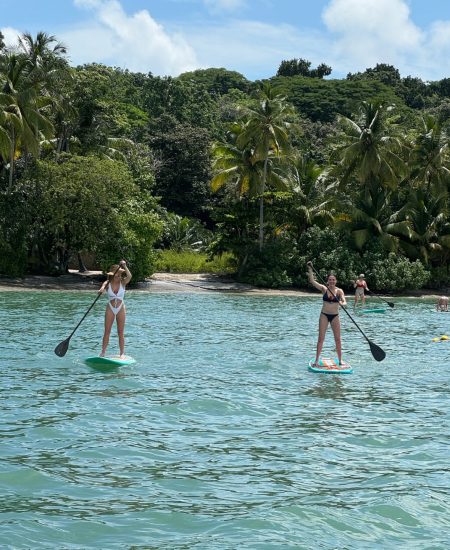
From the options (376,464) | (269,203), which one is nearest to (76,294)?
(269,203)

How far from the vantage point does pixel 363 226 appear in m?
49.2

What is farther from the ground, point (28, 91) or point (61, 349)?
point (28, 91)

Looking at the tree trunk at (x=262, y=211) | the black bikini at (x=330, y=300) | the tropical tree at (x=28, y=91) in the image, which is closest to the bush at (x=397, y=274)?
the tree trunk at (x=262, y=211)

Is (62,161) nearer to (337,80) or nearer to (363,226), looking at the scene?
(363,226)

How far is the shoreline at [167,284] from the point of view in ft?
139

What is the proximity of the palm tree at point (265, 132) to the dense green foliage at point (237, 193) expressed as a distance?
0.08 metres

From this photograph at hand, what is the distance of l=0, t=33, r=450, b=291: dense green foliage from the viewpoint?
4344 centimetres

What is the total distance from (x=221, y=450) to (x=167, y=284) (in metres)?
35.7

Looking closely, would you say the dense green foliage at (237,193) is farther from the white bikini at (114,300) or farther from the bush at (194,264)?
the white bikini at (114,300)

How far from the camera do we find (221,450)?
412 inches

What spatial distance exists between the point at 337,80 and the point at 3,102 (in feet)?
230

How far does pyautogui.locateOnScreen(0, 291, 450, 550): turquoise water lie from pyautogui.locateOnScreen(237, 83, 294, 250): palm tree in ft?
90.1

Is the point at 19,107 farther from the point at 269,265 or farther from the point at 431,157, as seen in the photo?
the point at 431,157

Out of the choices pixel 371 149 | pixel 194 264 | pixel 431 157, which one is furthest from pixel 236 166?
pixel 431 157
